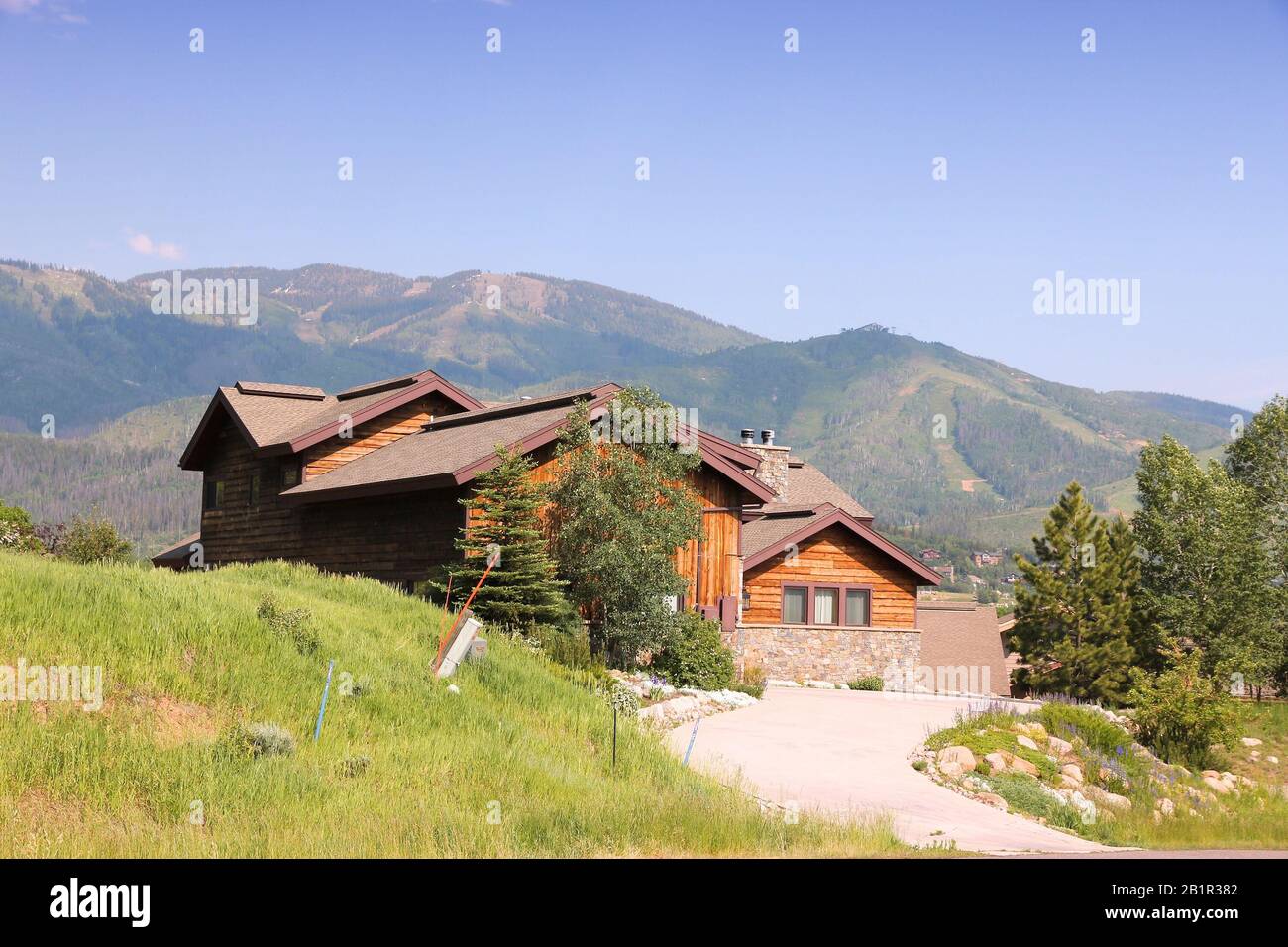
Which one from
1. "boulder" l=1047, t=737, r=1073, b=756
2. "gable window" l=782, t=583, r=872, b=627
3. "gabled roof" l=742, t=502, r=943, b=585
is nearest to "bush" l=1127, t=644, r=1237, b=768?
"boulder" l=1047, t=737, r=1073, b=756

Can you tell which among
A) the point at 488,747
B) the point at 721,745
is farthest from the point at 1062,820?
the point at 488,747

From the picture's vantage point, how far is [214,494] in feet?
129

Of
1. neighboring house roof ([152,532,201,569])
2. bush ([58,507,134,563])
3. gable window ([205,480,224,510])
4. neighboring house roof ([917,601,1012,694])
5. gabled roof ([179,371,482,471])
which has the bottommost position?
neighboring house roof ([917,601,1012,694])

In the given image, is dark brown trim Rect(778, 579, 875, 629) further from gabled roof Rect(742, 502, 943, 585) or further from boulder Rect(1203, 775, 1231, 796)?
boulder Rect(1203, 775, 1231, 796)

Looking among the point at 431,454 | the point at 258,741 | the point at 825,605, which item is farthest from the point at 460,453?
the point at 258,741

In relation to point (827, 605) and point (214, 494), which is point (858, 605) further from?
point (214, 494)

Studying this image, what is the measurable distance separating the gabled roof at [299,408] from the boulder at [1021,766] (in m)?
18.9

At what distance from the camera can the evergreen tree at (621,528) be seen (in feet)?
86.9

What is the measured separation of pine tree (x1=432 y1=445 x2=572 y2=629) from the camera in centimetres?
2478

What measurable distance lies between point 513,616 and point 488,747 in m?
9.89

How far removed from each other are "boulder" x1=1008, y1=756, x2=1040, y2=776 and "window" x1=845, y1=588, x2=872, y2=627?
58.4 feet

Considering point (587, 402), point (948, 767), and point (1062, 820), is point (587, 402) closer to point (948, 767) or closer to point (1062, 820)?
point (948, 767)

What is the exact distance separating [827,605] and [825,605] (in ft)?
0.24

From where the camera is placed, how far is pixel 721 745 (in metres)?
20.1
